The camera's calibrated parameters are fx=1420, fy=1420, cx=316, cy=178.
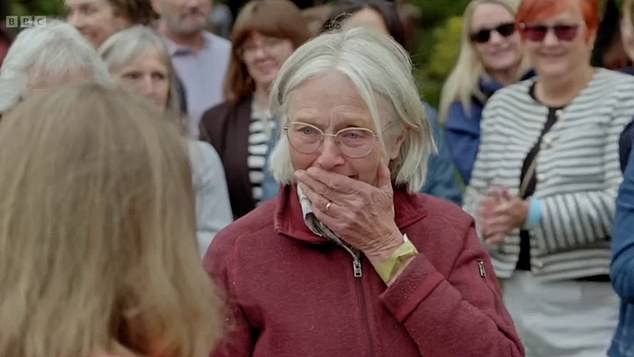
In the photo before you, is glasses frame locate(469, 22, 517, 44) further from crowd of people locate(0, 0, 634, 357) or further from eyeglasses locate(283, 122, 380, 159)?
eyeglasses locate(283, 122, 380, 159)

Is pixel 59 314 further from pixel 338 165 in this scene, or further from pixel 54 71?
pixel 54 71

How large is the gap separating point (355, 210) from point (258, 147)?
8.36 feet

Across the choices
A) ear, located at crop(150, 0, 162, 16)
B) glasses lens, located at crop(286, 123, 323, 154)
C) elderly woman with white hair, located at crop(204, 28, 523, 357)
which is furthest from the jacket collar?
ear, located at crop(150, 0, 162, 16)

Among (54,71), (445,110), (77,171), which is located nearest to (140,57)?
(54,71)

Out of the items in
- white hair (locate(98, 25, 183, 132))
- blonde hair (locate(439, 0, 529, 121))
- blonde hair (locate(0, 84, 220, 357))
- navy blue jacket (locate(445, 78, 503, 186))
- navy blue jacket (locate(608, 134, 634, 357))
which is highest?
blonde hair (locate(0, 84, 220, 357))

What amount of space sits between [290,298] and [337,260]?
0.15 meters

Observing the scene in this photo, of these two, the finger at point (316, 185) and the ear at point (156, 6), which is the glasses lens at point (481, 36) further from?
the finger at point (316, 185)

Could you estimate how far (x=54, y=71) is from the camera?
4789mm

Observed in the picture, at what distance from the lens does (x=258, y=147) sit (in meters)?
5.83

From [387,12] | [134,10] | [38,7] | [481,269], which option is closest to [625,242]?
[481,269]

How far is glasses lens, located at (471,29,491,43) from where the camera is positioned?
6.68 meters

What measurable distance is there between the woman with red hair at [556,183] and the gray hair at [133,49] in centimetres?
133

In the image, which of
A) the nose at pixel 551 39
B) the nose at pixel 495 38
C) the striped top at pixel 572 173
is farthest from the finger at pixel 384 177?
the nose at pixel 495 38

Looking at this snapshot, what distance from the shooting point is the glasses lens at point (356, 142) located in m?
3.40
